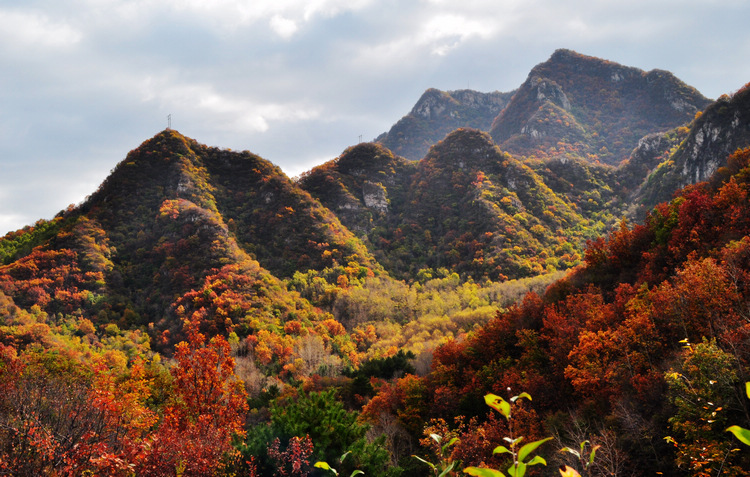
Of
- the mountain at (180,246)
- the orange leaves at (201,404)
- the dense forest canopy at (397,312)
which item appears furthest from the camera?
the mountain at (180,246)

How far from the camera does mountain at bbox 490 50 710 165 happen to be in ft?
480

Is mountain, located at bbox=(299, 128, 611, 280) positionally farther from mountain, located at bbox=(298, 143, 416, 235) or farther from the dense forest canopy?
the dense forest canopy

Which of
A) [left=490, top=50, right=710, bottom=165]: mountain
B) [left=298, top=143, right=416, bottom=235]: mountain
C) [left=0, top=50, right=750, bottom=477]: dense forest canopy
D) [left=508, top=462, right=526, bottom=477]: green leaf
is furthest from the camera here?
[left=490, top=50, right=710, bottom=165]: mountain

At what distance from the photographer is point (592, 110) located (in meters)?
172

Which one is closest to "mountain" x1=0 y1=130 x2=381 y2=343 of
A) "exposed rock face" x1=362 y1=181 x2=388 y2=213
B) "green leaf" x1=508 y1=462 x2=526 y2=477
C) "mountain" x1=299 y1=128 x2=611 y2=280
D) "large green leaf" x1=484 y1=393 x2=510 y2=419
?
"mountain" x1=299 y1=128 x2=611 y2=280

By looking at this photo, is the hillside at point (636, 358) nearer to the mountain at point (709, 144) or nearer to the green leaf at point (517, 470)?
the green leaf at point (517, 470)

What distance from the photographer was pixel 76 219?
248 ft

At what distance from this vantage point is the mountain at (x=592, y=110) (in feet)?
480

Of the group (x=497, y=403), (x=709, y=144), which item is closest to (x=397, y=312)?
(x=497, y=403)

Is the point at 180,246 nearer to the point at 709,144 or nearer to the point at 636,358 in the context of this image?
the point at 636,358

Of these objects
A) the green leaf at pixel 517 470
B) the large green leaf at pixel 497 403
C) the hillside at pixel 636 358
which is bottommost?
the hillside at pixel 636 358

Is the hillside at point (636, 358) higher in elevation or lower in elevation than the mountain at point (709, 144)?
lower

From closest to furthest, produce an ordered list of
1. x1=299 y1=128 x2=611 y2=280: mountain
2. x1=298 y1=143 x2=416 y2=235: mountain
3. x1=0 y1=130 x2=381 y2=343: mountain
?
x1=0 y1=130 x2=381 y2=343: mountain
x1=299 y1=128 x2=611 y2=280: mountain
x1=298 y1=143 x2=416 y2=235: mountain

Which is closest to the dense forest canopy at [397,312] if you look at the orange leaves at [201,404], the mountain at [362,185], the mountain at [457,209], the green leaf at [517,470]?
the green leaf at [517,470]
